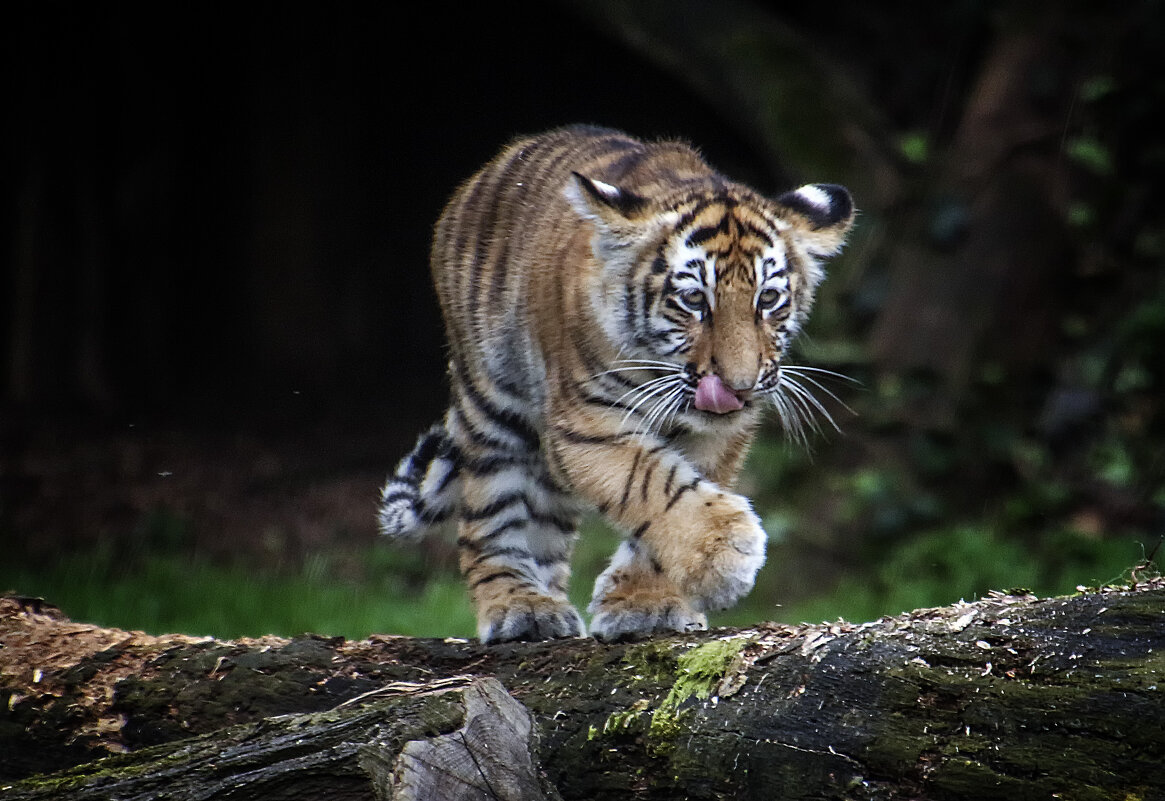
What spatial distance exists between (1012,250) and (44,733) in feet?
17.6

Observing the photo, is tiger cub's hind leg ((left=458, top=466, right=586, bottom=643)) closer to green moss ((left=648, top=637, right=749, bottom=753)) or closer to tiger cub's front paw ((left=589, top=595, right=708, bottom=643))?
tiger cub's front paw ((left=589, top=595, right=708, bottom=643))

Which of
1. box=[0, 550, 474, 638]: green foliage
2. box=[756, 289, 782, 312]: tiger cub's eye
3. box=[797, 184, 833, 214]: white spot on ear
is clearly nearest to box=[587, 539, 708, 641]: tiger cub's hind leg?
box=[756, 289, 782, 312]: tiger cub's eye

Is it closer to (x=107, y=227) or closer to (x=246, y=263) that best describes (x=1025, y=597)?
(x=107, y=227)

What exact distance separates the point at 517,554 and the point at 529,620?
0.45m

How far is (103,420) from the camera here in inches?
429

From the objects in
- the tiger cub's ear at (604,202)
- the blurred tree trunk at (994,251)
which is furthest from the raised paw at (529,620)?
the blurred tree trunk at (994,251)

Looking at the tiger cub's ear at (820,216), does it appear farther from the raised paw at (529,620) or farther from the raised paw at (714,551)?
the raised paw at (529,620)

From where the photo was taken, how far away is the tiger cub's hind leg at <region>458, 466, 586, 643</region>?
395 cm

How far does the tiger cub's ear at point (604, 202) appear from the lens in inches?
145

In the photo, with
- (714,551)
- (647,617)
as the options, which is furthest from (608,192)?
(647,617)

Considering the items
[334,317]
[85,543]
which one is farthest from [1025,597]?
[334,317]

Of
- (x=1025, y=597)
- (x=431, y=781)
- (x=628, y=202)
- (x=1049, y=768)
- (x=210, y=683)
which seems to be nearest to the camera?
(x=1049, y=768)

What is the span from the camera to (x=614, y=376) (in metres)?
3.76

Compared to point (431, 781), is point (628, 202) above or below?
above
